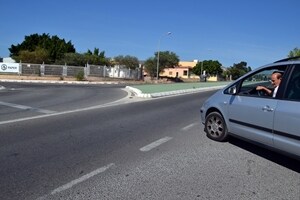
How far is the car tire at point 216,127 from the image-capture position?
7431mm

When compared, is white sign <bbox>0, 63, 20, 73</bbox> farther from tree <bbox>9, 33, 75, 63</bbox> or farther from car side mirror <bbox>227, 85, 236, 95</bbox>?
car side mirror <bbox>227, 85, 236, 95</bbox>

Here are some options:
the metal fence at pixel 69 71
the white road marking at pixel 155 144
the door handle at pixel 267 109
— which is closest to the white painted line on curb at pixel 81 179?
the white road marking at pixel 155 144

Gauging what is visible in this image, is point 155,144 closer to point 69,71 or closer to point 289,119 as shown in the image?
point 289,119

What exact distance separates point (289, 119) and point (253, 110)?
944 mm

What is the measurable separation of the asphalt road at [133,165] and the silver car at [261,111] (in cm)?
39

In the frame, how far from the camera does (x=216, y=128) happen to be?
302 inches

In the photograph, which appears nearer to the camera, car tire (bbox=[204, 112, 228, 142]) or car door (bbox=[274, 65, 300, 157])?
car door (bbox=[274, 65, 300, 157])

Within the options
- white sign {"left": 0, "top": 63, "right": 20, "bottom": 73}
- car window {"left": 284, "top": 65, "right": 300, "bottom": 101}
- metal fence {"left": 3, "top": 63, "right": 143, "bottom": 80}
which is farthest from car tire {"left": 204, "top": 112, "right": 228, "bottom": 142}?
white sign {"left": 0, "top": 63, "right": 20, "bottom": 73}

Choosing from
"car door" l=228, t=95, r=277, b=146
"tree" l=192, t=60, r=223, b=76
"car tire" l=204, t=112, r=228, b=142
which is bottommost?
"car tire" l=204, t=112, r=228, b=142

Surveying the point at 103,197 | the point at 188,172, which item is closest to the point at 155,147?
the point at 188,172

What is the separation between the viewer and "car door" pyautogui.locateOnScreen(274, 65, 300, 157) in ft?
17.4

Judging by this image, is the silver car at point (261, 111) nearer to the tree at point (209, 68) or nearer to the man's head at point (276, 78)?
the man's head at point (276, 78)

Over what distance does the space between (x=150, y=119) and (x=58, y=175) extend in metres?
6.10

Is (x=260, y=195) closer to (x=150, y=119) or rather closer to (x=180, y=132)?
(x=180, y=132)
